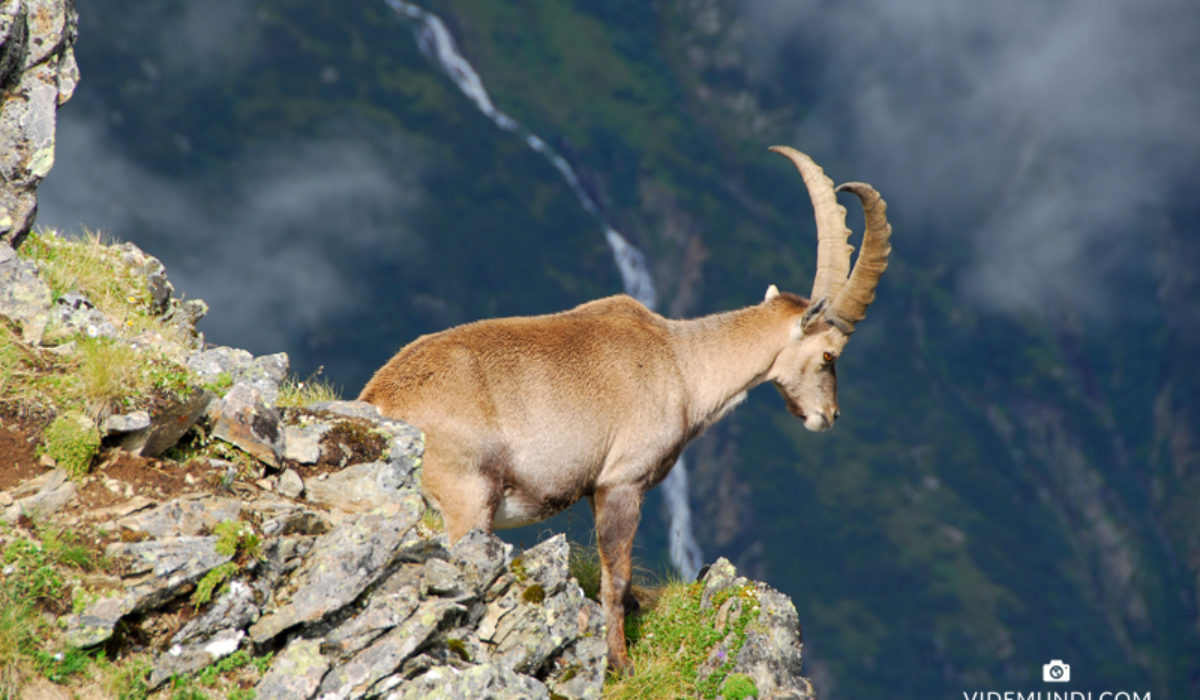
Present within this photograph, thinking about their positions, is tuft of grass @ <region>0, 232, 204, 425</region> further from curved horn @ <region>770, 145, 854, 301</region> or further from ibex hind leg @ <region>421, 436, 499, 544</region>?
curved horn @ <region>770, 145, 854, 301</region>

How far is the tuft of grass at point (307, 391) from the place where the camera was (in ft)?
41.0

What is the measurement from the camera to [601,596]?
11.9m

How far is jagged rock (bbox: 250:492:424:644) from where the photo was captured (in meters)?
8.48

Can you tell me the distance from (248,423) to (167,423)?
2.80 feet

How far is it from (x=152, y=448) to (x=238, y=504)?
3.31ft

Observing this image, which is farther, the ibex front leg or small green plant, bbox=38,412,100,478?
the ibex front leg

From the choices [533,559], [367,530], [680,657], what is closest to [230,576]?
[367,530]

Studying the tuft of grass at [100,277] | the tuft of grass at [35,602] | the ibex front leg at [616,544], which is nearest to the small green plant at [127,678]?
the tuft of grass at [35,602]

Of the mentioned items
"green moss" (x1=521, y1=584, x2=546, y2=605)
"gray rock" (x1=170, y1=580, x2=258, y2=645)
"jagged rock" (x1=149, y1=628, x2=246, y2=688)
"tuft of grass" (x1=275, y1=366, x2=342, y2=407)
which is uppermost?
"tuft of grass" (x1=275, y1=366, x2=342, y2=407)

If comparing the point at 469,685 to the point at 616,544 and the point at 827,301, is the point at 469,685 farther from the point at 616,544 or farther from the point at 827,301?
the point at 827,301

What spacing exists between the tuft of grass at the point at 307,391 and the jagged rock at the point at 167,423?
8.95 ft

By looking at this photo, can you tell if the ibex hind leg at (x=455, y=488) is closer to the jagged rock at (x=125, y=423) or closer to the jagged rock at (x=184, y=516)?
the jagged rock at (x=184, y=516)

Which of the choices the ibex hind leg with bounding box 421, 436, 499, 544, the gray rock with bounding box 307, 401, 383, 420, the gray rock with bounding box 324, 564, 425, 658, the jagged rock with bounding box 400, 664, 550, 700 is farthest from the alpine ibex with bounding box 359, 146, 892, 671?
the jagged rock with bounding box 400, 664, 550, 700

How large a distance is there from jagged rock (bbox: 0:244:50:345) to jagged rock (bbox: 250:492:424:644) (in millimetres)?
3647
